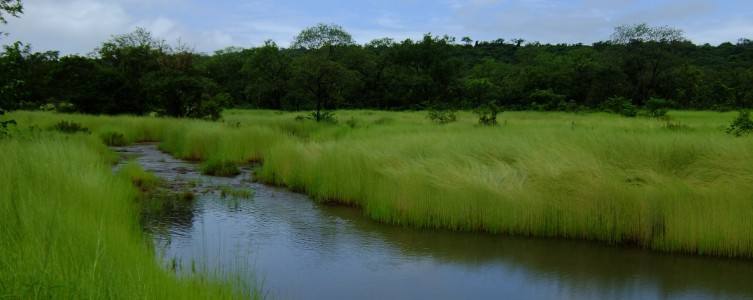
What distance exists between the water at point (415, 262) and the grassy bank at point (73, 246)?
0.74 meters

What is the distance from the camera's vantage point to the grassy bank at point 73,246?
11.6ft

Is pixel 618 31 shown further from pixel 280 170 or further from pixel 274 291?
pixel 274 291

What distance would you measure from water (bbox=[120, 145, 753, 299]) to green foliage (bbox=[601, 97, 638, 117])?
2605 centimetres

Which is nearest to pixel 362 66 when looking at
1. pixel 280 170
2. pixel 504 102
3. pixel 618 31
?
pixel 504 102

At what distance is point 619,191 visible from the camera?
26.4 ft

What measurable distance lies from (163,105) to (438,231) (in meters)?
22.5

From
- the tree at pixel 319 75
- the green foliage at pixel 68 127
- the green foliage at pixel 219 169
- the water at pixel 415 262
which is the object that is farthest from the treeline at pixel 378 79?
the water at pixel 415 262

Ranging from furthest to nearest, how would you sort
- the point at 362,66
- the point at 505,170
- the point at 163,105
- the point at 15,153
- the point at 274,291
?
A: the point at 362,66 < the point at 163,105 < the point at 505,170 < the point at 15,153 < the point at 274,291

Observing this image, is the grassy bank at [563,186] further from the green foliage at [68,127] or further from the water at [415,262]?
the green foliage at [68,127]

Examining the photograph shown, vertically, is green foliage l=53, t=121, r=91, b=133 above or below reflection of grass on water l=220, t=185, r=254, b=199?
above

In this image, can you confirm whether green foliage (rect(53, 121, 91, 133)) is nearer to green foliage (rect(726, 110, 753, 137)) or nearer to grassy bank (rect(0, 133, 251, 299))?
grassy bank (rect(0, 133, 251, 299))

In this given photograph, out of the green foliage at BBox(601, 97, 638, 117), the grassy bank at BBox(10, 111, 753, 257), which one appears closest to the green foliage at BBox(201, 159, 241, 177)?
the grassy bank at BBox(10, 111, 753, 257)

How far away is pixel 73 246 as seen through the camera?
14.9 ft

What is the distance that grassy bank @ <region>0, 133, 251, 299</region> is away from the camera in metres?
3.55
